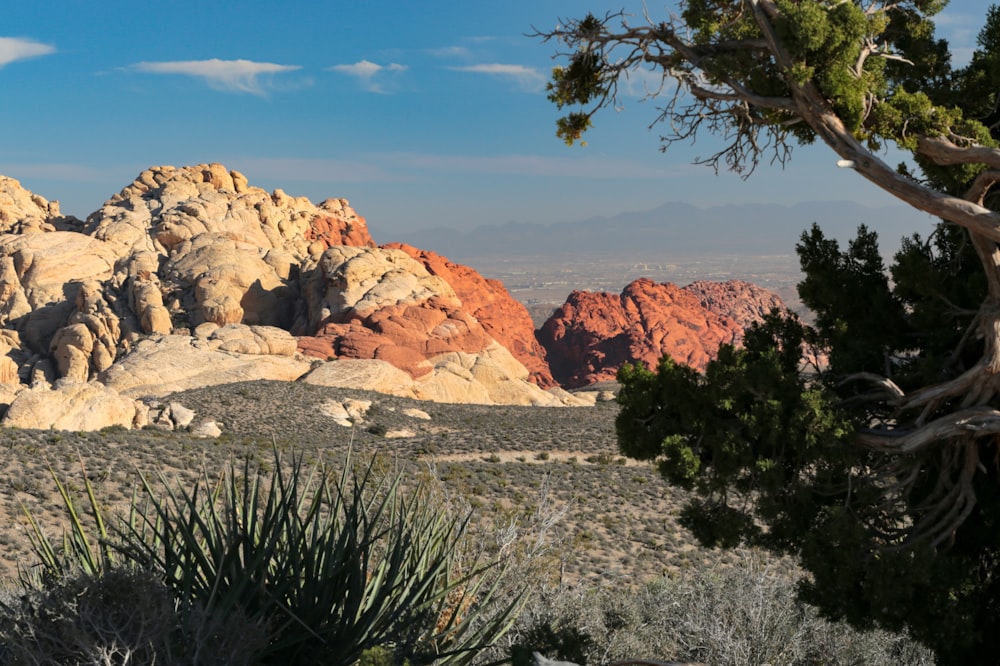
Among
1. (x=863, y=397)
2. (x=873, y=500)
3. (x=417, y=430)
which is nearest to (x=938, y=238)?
(x=863, y=397)

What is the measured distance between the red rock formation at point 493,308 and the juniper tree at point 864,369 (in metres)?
57.4

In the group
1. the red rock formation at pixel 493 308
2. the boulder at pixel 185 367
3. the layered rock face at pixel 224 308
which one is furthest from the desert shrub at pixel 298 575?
the red rock formation at pixel 493 308

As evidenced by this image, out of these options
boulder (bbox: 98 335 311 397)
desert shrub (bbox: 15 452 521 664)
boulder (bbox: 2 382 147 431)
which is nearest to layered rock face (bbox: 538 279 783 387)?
boulder (bbox: 98 335 311 397)

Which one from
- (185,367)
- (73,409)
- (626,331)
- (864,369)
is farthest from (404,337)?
(864,369)

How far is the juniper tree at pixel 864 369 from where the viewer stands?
22.8 ft

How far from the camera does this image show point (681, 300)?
9169 centimetres

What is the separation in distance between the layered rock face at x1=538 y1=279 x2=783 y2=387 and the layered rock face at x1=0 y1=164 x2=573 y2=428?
14.0 m

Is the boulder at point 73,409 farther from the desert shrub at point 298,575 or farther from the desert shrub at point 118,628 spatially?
the desert shrub at point 118,628

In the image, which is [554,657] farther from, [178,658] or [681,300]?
[681,300]

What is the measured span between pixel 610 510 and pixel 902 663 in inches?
557

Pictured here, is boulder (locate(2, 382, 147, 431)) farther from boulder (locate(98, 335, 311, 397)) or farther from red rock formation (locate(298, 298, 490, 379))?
red rock formation (locate(298, 298, 490, 379))

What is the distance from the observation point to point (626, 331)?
83375 millimetres

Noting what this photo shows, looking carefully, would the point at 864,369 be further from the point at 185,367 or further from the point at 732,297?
the point at 732,297

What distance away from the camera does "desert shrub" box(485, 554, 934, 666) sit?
8016mm
